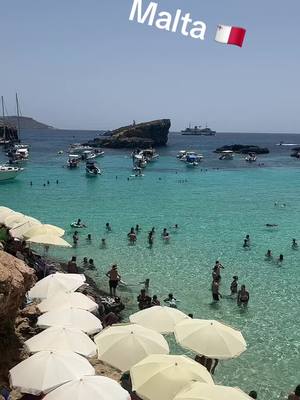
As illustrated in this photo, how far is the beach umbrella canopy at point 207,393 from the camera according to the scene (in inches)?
329

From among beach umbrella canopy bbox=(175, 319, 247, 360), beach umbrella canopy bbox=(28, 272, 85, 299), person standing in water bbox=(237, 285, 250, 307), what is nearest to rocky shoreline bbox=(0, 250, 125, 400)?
beach umbrella canopy bbox=(28, 272, 85, 299)

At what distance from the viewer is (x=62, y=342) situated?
10.6m

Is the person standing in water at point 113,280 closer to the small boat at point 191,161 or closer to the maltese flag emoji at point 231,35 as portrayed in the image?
the maltese flag emoji at point 231,35

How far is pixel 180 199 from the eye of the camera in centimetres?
4506

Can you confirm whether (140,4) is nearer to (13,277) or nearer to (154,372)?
(13,277)

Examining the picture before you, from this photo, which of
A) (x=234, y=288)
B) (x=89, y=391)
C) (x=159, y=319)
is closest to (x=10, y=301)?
(x=89, y=391)

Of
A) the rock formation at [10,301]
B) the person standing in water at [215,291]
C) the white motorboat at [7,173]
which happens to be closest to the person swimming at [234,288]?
the person standing in water at [215,291]

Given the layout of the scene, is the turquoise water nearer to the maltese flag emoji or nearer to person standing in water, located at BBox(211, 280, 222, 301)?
person standing in water, located at BBox(211, 280, 222, 301)

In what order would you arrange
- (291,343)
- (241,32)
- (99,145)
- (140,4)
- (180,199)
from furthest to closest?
(99,145) → (180,199) → (291,343) → (241,32) → (140,4)

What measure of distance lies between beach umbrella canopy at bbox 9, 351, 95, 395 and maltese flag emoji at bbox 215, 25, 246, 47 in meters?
9.20

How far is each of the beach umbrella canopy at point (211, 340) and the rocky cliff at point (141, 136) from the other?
107 metres

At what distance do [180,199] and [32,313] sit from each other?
3173 cm

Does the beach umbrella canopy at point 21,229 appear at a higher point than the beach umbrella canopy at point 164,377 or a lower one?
Answer: lower

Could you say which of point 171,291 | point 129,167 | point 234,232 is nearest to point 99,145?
point 129,167
